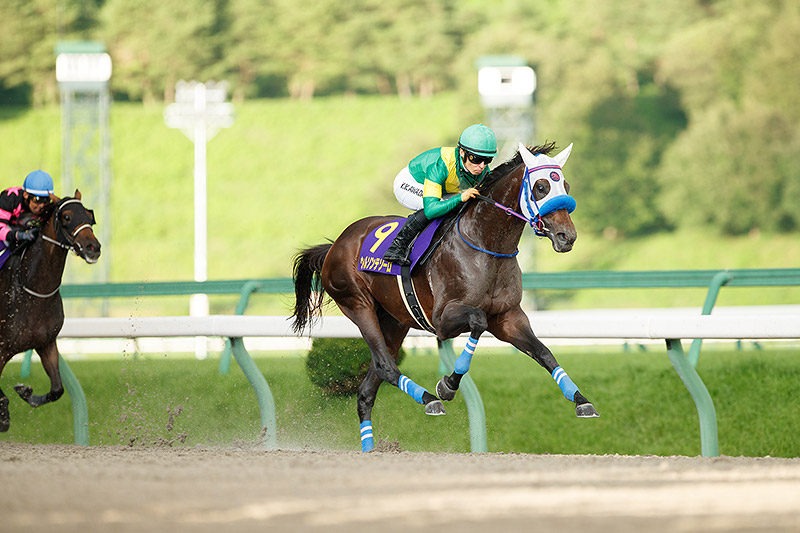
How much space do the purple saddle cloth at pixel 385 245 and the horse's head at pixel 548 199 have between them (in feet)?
2.16

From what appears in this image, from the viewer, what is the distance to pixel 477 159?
6.07 meters

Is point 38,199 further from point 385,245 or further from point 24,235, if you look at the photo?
point 385,245

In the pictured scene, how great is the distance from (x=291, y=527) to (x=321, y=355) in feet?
13.0

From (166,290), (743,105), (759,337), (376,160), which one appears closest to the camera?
(759,337)

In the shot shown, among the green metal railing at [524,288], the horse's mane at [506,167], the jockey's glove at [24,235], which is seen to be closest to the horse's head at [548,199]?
the horse's mane at [506,167]

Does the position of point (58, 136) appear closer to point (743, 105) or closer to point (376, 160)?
point (376, 160)

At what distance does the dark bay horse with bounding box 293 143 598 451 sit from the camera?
558 centimetres

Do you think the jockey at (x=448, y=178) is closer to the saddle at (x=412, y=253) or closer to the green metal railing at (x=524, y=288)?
the saddle at (x=412, y=253)

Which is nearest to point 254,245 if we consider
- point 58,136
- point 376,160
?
point 376,160

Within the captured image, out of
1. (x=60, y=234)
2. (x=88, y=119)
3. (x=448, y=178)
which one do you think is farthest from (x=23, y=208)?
(x=88, y=119)

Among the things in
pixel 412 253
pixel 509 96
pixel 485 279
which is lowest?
pixel 485 279

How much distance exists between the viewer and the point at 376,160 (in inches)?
1777

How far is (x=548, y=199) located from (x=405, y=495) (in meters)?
2.07

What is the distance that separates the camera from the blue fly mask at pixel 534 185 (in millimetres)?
5512
